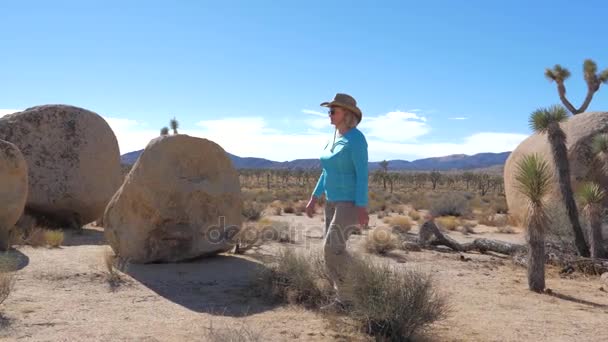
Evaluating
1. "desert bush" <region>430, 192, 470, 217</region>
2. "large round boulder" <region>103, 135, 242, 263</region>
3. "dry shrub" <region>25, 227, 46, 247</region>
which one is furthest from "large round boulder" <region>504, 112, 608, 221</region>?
"dry shrub" <region>25, 227, 46, 247</region>

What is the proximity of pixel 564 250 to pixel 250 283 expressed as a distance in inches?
232

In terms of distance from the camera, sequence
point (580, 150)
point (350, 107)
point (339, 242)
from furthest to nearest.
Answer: point (580, 150) → point (350, 107) → point (339, 242)

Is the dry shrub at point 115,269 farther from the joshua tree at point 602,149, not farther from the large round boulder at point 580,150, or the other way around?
the joshua tree at point 602,149

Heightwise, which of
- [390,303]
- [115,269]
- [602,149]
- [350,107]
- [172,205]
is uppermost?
[350,107]

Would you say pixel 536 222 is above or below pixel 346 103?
below

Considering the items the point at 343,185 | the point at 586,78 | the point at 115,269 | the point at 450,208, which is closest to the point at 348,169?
the point at 343,185

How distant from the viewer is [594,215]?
8688 mm

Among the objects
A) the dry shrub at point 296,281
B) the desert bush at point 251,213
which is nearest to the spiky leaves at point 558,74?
the desert bush at point 251,213

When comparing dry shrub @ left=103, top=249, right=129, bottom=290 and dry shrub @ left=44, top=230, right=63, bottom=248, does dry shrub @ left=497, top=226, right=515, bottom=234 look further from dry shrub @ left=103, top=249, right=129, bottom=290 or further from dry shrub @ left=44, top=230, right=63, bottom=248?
dry shrub @ left=44, top=230, right=63, bottom=248

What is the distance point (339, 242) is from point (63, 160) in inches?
337

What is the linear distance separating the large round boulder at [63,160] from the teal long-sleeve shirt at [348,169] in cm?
815

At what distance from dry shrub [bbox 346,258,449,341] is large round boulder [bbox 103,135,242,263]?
137 inches

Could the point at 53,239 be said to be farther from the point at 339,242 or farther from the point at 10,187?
the point at 339,242

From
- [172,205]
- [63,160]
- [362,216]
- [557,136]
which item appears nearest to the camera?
[362,216]
